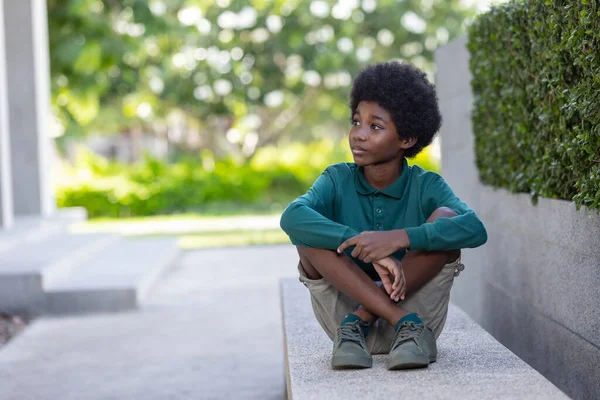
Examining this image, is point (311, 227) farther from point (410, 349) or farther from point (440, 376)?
point (440, 376)

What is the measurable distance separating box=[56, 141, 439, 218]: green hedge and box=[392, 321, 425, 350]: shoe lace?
43.5ft

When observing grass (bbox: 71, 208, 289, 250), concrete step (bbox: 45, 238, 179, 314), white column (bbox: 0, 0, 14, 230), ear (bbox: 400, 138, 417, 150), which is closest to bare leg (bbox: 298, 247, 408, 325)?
ear (bbox: 400, 138, 417, 150)

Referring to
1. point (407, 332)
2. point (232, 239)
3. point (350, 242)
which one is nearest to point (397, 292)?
point (407, 332)

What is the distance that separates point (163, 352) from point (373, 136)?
2.77 m

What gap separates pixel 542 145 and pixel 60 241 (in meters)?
6.32

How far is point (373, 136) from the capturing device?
10.5 ft

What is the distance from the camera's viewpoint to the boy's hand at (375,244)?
290 centimetres

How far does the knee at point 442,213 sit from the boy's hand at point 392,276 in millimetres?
237

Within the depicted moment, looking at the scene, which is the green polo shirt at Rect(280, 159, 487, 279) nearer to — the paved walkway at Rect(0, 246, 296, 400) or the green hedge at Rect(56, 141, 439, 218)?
the paved walkway at Rect(0, 246, 296, 400)

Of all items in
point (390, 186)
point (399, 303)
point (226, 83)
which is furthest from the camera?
point (226, 83)

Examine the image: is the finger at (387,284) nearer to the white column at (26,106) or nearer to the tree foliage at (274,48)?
the white column at (26,106)

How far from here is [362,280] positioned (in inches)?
117

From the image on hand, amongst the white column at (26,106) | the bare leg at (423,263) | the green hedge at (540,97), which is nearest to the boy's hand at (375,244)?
the bare leg at (423,263)

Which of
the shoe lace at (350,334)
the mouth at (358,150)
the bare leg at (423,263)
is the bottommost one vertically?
the shoe lace at (350,334)
